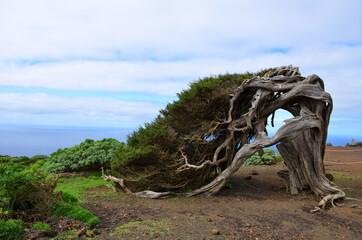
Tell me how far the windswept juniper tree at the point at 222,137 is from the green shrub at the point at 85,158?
3.78 metres

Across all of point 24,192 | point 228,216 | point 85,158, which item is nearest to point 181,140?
point 228,216

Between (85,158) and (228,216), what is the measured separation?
337 inches

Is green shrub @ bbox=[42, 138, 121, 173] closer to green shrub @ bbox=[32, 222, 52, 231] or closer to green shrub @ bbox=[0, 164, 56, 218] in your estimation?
green shrub @ bbox=[0, 164, 56, 218]

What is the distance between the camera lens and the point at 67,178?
40.7 feet

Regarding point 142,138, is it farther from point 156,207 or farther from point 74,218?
point 74,218

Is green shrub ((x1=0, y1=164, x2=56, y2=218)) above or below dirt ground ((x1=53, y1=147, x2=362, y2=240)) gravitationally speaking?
above

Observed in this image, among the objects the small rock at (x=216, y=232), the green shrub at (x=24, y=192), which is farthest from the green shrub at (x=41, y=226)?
the small rock at (x=216, y=232)

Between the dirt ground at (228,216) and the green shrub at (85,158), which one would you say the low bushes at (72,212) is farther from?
the green shrub at (85,158)

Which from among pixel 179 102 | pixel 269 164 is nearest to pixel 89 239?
pixel 179 102

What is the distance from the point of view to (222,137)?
32.1ft

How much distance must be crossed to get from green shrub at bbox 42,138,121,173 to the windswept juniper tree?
12.4 ft

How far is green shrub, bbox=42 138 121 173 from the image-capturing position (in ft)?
42.4

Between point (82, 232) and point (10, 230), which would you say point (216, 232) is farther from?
point (10, 230)

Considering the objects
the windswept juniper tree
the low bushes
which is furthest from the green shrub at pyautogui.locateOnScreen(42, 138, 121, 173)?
the low bushes
